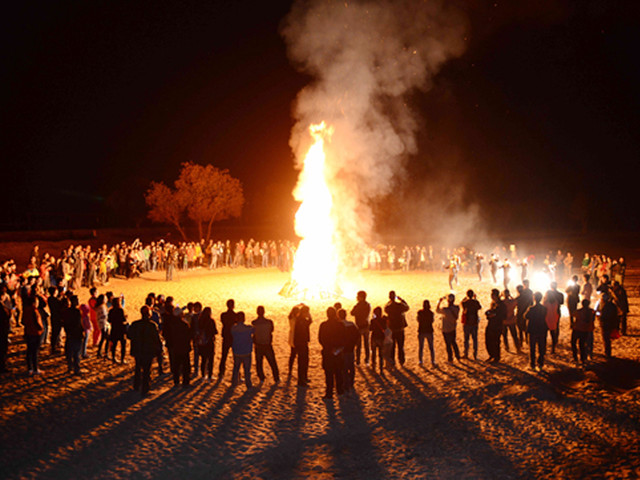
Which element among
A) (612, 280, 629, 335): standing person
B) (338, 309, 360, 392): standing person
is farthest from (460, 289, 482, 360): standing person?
(612, 280, 629, 335): standing person

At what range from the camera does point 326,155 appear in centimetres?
2206

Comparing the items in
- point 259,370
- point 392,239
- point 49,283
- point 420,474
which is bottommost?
point 420,474

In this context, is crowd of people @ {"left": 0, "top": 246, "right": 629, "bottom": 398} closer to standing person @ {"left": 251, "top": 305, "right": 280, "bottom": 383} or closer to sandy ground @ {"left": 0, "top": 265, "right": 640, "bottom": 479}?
standing person @ {"left": 251, "top": 305, "right": 280, "bottom": 383}

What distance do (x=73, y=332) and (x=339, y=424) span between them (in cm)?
568

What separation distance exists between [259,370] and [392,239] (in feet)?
145

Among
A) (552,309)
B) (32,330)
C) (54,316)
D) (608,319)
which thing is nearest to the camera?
(32,330)

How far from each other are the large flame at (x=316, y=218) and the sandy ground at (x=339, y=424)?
9856 mm

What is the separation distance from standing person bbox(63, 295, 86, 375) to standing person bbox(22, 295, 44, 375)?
507mm

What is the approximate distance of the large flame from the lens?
829 inches

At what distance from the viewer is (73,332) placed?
32.1 feet

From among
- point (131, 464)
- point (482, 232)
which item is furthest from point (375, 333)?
point (482, 232)

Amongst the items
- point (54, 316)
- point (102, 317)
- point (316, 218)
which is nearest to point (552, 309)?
point (102, 317)

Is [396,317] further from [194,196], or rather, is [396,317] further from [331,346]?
[194,196]

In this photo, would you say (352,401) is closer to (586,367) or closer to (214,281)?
(586,367)
